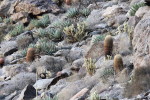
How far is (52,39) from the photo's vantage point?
1584cm

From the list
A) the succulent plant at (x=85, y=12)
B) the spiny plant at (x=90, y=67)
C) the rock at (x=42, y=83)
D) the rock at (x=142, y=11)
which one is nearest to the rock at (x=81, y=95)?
the spiny plant at (x=90, y=67)

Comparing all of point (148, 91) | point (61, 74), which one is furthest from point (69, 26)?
point (148, 91)

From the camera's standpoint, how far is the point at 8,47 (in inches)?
653

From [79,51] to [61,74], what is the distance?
6.33ft

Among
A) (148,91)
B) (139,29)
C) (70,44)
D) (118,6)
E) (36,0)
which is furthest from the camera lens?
(36,0)

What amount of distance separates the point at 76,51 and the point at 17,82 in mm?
2386

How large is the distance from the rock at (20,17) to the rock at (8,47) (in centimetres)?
267

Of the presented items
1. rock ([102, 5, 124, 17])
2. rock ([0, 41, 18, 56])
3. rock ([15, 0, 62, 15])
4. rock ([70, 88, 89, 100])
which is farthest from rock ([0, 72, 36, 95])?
rock ([15, 0, 62, 15])

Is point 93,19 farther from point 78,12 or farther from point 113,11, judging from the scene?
point 78,12

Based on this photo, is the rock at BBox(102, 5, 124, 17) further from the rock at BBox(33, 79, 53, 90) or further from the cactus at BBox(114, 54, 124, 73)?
the cactus at BBox(114, 54, 124, 73)

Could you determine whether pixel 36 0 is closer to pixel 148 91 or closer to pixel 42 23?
pixel 42 23

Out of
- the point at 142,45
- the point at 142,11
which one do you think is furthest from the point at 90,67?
the point at 142,11

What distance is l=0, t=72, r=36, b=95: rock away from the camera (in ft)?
38.8

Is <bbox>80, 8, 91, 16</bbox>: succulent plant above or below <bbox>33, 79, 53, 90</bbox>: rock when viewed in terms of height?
above
